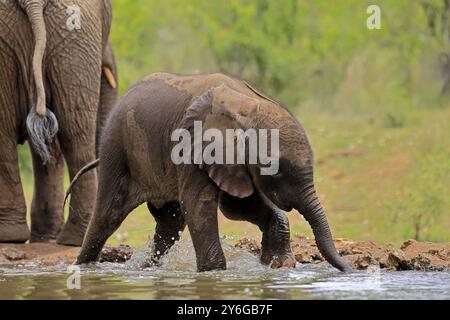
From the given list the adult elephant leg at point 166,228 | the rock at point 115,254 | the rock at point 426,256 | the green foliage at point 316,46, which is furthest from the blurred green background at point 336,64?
the adult elephant leg at point 166,228

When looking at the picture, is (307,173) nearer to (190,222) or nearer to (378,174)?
(190,222)

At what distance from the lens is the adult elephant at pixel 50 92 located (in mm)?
10391

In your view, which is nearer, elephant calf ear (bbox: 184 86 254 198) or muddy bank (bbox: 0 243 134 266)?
elephant calf ear (bbox: 184 86 254 198)

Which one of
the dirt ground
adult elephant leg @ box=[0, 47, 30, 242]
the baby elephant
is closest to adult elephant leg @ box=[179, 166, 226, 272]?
the baby elephant

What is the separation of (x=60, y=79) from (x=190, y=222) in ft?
8.30

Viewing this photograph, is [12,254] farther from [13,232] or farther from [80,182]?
[80,182]

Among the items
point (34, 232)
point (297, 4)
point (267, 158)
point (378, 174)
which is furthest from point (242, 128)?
point (297, 4)

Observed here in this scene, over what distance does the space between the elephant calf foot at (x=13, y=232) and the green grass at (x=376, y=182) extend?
167cm

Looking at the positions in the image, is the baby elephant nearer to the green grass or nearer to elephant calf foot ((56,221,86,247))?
elephant calf foot ((56,221,86,247))

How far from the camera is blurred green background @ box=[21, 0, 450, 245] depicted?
55.0 ft

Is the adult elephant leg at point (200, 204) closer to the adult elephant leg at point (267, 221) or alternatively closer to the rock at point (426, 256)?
the adult elephant leg at point (267, 221)

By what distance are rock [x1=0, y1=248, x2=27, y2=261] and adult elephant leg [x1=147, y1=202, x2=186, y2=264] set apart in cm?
130

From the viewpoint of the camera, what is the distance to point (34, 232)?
11453 millimetres

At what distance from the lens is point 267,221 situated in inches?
356
